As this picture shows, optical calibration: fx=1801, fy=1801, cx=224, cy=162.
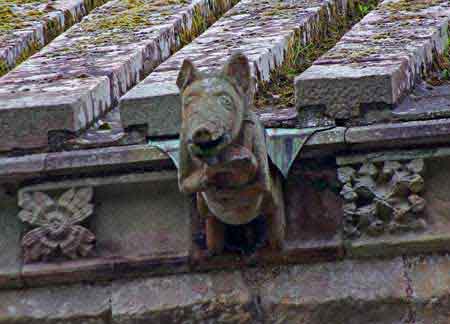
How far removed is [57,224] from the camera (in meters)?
6.78

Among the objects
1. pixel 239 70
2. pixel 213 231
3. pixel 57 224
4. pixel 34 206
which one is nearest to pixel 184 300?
pixel 213 231

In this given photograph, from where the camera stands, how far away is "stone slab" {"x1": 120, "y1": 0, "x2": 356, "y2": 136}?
6625 millimetres

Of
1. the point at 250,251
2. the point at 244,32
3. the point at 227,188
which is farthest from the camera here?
the point at 244,32

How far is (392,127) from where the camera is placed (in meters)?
6.50

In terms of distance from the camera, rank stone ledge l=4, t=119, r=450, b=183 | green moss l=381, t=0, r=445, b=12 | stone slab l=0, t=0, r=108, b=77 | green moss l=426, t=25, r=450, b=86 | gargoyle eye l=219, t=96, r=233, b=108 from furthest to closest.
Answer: stone slab l=0, t=0, r=108, b=77
green moss l=381, t=0, r=445, b=12
green moss l=426, t=25, r=450, b=86
stone ledge l=4, t=119, r=450, b=183
gargoyle eye l=219, t=96, r=233, b=108

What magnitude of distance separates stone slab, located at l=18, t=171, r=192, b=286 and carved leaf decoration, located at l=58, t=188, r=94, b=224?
0.03m

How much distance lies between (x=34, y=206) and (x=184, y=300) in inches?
26.5

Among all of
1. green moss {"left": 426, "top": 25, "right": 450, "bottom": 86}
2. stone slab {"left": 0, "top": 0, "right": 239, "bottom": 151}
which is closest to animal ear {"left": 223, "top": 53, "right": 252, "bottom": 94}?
stone slab {"left": 0, "top": 0, "right": 239, "bottom": 151}

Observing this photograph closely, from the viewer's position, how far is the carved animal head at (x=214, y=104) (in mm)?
6020

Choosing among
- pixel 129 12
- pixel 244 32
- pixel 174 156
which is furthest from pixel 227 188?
pixel 129 12

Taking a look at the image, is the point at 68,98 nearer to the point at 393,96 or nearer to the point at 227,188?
the point at 227,188

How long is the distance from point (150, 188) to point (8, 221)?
565mm

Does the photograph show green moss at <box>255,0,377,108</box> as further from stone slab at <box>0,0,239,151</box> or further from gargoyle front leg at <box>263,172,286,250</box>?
stone slab at <box>0,0,239,151</box>

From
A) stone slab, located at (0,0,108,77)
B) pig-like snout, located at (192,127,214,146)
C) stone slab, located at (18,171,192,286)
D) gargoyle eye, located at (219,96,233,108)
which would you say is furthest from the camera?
stone slab, located at (0,0,108,77)
